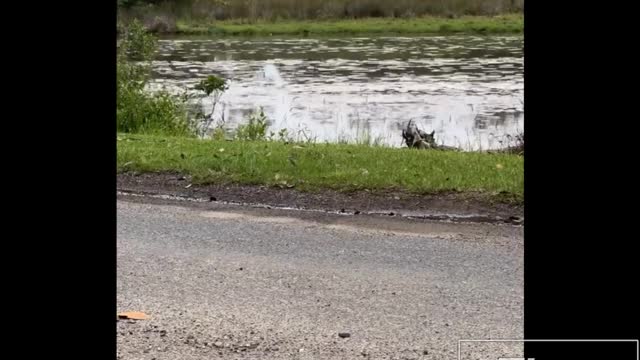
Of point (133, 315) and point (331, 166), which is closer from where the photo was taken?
point (133, 315)

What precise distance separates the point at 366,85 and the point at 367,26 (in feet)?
80.0

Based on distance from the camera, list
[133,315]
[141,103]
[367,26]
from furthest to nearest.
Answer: [367,26]
[141,103]
[133,315]

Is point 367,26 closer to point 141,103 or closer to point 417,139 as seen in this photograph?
point 141,103

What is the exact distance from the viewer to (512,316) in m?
5.39

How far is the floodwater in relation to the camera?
1647 cm

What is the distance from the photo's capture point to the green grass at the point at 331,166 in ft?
30.4

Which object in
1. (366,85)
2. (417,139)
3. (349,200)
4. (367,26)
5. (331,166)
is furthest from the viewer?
(367,26)

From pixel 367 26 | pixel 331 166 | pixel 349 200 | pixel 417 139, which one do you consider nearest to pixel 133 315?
pixel 349 200

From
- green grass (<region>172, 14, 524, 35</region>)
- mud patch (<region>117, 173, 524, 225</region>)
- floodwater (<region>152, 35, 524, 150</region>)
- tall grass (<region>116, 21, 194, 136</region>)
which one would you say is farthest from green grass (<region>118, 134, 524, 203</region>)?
green grass (<region>172, 14, 524, 35</region>)

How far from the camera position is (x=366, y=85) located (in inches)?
886

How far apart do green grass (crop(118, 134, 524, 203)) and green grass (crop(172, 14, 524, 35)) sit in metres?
32.5

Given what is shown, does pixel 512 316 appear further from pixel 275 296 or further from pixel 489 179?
pixel 489 179
